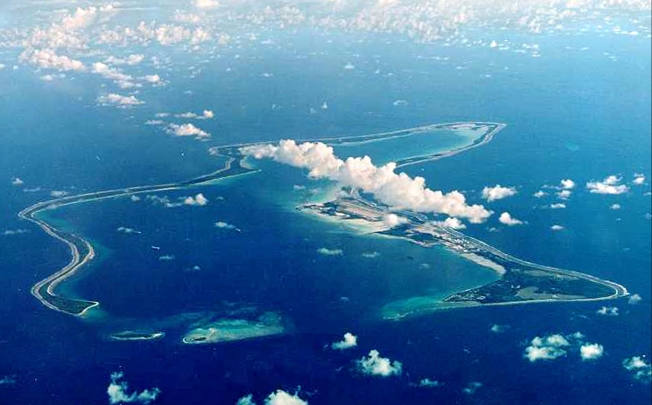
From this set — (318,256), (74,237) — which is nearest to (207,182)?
(74,237)

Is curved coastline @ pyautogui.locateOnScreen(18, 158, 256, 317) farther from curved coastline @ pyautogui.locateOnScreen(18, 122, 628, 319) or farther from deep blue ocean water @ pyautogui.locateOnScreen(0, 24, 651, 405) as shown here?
deep blue ocean water @ pyautogui.locateOnScreen(0, 24, 651, 405)

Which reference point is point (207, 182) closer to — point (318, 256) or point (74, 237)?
point (74, 237)

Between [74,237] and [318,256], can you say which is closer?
[318,256]

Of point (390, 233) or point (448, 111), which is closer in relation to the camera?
point (390, 233)

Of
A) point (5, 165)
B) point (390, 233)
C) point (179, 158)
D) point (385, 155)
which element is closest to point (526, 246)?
point (390, 233)

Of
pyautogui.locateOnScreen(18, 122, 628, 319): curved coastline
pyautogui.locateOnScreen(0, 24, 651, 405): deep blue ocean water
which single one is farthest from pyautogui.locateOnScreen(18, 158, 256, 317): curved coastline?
pyautogui.locateOnScreen(0, 24, 651, 405): deep blue ocean water

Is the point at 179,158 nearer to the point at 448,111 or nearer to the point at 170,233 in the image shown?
the point at 170,233

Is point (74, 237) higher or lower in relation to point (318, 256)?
higher
